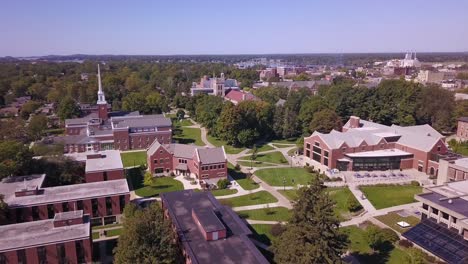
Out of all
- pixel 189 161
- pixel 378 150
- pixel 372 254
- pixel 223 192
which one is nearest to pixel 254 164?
pixel 189 161

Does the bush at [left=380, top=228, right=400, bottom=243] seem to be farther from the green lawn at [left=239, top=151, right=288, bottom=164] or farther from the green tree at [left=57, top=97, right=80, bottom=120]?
the green tree at [left=57, top=97, right=80, bottom=120]

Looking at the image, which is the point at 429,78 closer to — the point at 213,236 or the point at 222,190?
the point at 222,190

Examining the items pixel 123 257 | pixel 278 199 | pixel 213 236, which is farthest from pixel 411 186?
pixel 123 257

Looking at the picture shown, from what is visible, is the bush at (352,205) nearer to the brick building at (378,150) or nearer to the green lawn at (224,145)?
the brick building at (378,150)

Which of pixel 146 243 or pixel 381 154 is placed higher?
pixel 146 243

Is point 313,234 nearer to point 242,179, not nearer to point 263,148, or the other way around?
point 242,179

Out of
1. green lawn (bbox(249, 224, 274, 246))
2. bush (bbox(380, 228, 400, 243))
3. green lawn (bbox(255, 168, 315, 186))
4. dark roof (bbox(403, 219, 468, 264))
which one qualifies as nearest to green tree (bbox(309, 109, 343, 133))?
green lawn (bbox(255, 168, 315, 186))
